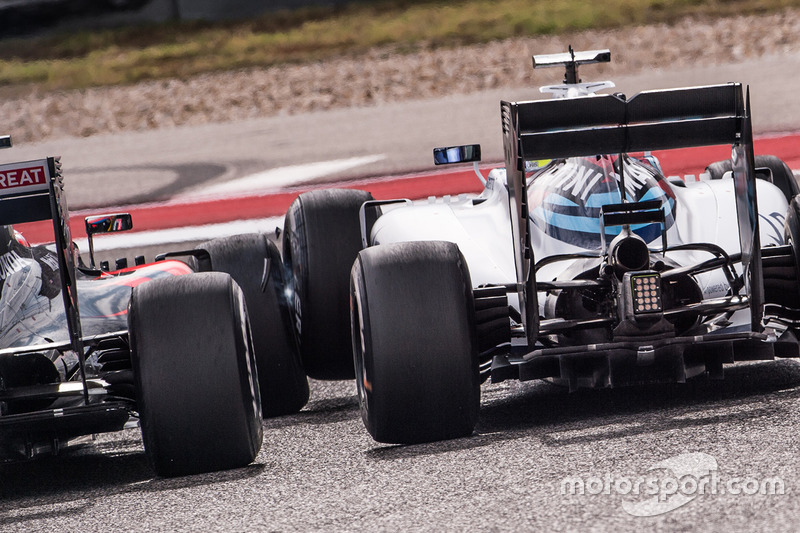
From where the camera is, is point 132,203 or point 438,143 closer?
point 132,203

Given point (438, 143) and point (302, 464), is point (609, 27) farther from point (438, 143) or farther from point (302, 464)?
point (302, 464)

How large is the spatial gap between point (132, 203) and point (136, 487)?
8.70 meters

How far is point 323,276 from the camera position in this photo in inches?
281

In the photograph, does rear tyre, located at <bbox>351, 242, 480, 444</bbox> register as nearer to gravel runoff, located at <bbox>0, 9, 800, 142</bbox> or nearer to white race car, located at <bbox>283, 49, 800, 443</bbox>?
white race car, located at <bbox>283, 49, 800, 443</bbox>

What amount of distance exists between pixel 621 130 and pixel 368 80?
1382cm

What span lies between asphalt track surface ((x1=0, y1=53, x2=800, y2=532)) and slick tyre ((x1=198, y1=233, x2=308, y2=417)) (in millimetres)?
166

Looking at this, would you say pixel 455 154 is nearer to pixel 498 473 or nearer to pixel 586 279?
pixel 586 279

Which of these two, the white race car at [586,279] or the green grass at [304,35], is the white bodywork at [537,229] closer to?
the white race car at [586,279]

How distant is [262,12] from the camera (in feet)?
78.8

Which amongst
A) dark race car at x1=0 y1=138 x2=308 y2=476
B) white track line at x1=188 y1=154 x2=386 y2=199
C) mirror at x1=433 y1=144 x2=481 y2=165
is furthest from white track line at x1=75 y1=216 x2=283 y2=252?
dark race car at x1=0 y1=138 x2=308 y2=476

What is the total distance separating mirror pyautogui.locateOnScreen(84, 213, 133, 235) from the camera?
6934 mm

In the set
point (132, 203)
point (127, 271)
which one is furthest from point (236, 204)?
point (127, 271)

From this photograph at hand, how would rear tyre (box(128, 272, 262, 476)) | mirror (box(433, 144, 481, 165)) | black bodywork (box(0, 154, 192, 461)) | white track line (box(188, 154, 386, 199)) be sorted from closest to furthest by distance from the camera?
rear tyre (box(128, 272, 262, 476))
black bodywork (box(0, 154, 192, 461))
mirror (box(433, 144, 481, 165))
white track line (box(188, 154, 386, 199))

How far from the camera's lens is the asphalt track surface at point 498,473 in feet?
13.1
